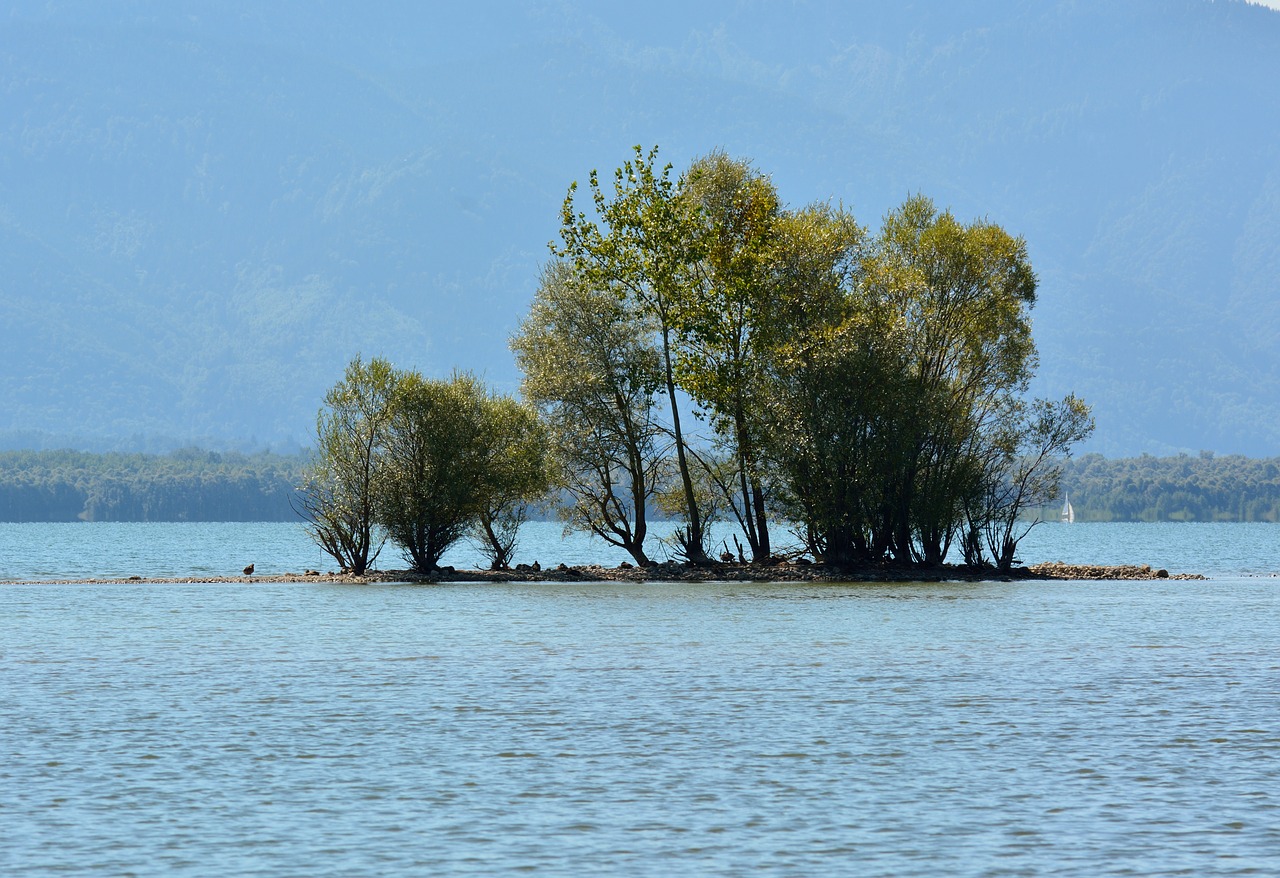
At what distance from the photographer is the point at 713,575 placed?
211 ft

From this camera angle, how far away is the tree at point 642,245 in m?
62.0

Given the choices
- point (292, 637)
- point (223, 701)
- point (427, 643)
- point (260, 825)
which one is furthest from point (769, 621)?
point (260, 825)

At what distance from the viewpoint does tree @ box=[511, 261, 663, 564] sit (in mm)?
63000

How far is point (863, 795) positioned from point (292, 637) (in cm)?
2476

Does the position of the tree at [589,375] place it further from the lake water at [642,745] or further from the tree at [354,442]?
the lake water at [642,745]

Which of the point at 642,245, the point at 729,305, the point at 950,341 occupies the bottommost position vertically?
the point at 950,341

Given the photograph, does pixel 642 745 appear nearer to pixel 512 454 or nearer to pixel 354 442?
pixel 512 454

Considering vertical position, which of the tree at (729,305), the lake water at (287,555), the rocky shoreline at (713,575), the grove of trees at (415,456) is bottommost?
the rocky shoreline at (713,575)

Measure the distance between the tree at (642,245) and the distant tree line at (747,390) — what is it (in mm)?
98

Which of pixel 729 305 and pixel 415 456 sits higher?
pixel 729 305

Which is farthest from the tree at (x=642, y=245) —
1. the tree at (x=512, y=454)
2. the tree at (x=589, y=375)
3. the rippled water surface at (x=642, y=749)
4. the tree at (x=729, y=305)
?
the rippled water surface at (x=642, y=749)

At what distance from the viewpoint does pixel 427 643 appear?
Result: 125ft

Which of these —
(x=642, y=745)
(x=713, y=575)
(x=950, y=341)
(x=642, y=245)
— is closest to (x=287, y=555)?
(x=713, y=575)

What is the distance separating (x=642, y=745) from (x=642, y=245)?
4215 centimetres
